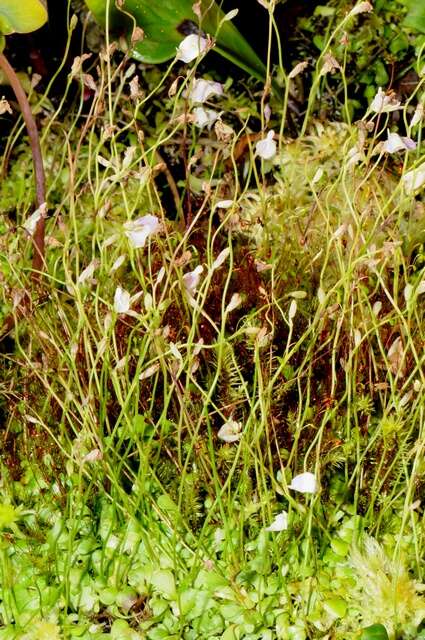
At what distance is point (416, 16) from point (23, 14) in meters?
0.93

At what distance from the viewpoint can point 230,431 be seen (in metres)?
1.10

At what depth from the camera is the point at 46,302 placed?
59.2 inches

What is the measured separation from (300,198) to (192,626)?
1073 millimetres

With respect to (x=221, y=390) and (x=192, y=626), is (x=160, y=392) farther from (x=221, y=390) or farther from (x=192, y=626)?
(x=192, y=626)

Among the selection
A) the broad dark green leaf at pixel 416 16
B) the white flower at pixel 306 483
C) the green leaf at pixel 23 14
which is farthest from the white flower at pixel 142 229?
the broad dark green leaf at pixel 416 16

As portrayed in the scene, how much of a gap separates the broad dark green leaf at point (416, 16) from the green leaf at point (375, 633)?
1410 mm

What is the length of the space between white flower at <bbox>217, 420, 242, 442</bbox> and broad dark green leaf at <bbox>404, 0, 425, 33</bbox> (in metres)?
1.25

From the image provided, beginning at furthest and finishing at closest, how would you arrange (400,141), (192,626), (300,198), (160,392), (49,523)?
1. (300,198)
2. (160,392)
3. (49,523)
4. (192,626)
5. (400,141)

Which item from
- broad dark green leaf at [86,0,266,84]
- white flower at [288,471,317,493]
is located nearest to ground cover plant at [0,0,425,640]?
white flower at [288,471,317,493]

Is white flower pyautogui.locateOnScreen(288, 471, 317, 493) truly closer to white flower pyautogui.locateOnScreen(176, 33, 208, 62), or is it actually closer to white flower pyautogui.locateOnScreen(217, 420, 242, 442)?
white flower pyautogui.locateOnScreen(217, 420, 242, 442)

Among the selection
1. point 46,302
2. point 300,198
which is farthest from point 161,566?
point 300,198

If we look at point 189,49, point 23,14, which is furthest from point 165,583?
point 23,14

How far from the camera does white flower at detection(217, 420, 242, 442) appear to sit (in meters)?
1.08

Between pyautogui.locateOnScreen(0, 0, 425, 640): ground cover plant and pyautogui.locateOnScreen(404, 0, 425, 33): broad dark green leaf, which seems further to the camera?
pyautogui.locateOnScreen(404, 0, 425, 33): broad dark green leaf
